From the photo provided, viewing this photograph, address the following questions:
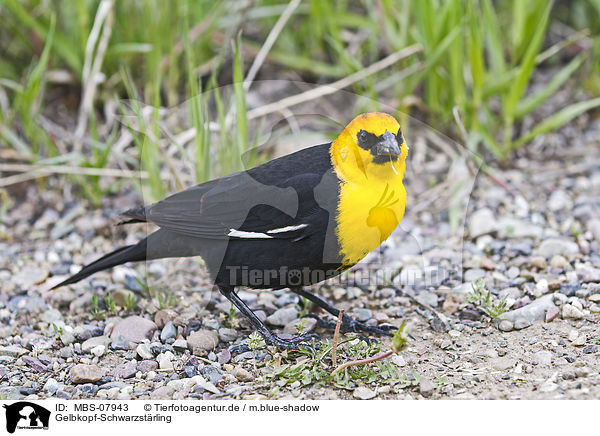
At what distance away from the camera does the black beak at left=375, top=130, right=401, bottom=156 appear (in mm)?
3041

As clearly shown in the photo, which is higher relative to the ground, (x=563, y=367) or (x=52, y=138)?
(x=52, y=138)

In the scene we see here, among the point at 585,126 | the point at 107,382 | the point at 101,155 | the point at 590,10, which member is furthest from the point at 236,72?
the point at 590,10

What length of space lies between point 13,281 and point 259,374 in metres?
1.86

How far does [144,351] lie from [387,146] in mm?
1478

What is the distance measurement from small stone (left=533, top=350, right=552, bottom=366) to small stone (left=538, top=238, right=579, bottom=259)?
3.60ft

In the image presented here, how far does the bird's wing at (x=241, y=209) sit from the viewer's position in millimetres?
3279

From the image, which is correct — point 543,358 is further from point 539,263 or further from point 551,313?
point 539,263

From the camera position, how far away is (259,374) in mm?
3225

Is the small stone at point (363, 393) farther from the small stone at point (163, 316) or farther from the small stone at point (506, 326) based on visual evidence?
the small stone at point (163, 316)

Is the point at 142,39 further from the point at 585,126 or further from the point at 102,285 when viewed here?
the point at 585,126

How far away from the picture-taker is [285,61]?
Answer: 573 cm

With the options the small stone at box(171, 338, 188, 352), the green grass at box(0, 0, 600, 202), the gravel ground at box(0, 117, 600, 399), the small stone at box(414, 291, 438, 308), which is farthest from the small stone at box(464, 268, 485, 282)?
the small stone at box(171, 338, 188, 352)

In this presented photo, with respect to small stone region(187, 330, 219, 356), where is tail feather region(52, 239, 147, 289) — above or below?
above
